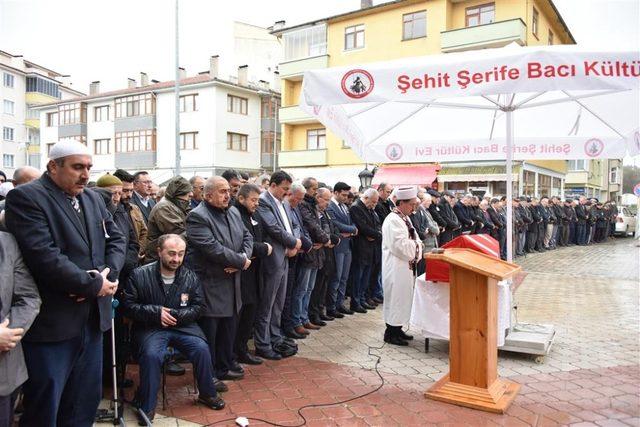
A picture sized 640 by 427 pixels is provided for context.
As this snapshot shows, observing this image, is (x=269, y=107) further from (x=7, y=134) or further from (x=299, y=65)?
(x=7, y=134)

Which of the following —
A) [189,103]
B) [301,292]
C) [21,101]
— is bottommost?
[301,292]

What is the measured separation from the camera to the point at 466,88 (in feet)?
13.6

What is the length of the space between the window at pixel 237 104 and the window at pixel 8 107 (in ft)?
101

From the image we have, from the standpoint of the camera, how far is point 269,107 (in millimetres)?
40188

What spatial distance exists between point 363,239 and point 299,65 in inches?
1037

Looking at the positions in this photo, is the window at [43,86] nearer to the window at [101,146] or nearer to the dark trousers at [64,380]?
the window at [101,146]

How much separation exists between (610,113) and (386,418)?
16.8 feet

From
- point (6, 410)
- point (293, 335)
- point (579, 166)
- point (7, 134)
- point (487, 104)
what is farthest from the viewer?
point (7, 134)

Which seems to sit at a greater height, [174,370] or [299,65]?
[299,65]

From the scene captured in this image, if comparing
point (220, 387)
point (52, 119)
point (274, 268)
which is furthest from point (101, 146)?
point (220, 387)

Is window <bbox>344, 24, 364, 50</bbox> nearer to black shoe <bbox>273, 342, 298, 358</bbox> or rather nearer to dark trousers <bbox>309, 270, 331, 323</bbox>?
dark trousers <bbox>309, 270, 331, 323</bbox>

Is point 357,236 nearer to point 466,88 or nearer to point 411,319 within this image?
point 411,319

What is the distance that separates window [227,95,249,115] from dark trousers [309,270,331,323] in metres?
32.5

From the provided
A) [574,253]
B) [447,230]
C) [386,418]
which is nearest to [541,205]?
[574,253]
